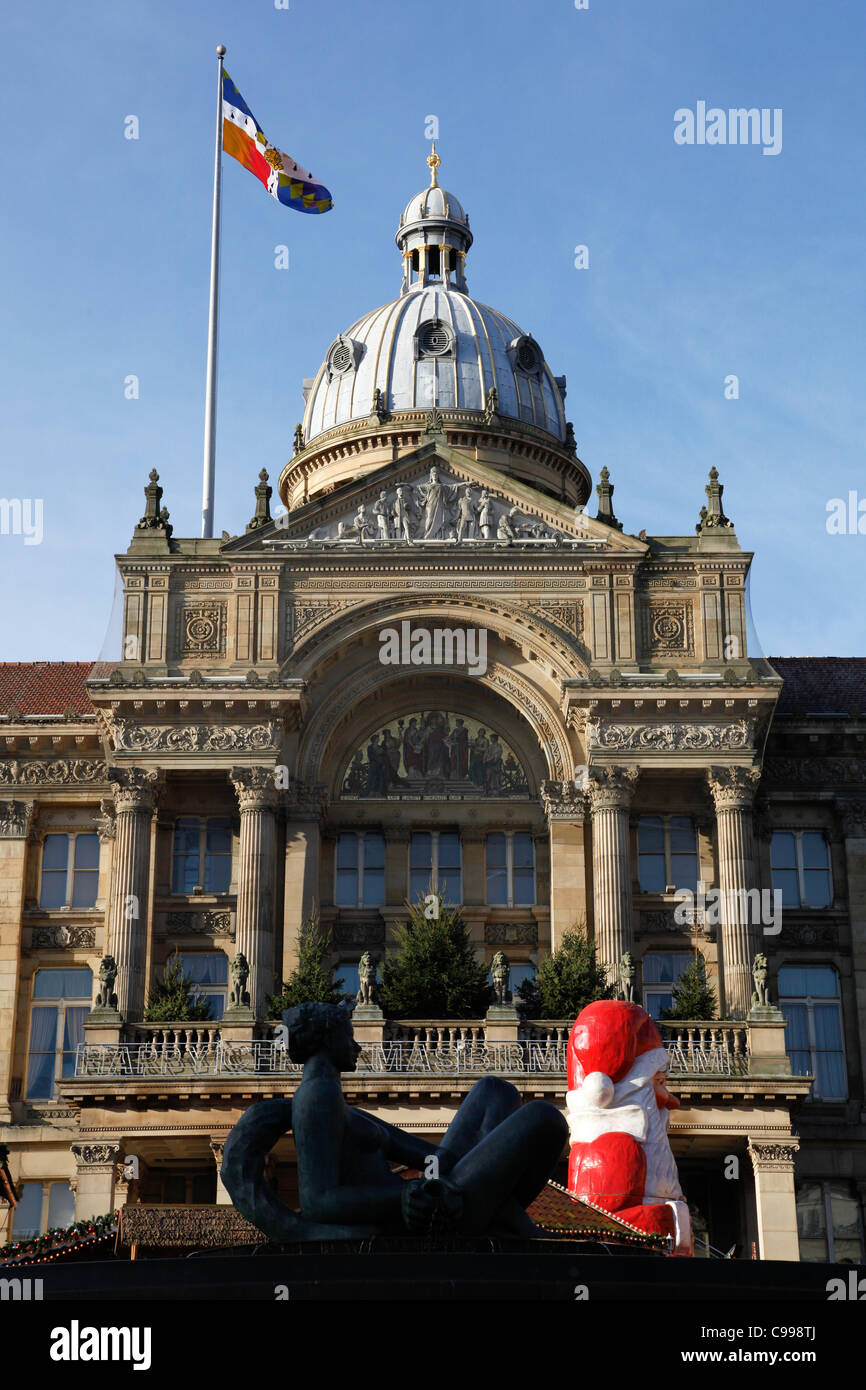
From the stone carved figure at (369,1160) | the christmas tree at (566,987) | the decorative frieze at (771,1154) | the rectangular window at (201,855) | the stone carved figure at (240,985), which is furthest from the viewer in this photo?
the rectangular window at (201,855)

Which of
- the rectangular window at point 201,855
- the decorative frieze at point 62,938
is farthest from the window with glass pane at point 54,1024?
the rectangular window at point 201,855

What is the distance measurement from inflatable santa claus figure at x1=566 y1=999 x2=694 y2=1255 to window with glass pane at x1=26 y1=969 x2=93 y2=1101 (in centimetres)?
2057

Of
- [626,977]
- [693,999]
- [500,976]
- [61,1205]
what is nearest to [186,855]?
[61,1205]

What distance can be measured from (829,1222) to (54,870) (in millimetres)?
19854

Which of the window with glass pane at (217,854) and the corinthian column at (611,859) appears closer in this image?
the corinthian column at (611,859)

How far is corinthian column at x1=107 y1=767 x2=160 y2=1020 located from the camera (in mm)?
40656

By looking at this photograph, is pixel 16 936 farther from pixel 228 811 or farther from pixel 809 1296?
pixel 809 1296

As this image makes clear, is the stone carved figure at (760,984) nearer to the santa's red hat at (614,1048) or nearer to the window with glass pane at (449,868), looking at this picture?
the window with glass pane at (449,868)

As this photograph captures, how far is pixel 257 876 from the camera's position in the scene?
41750 millimetres

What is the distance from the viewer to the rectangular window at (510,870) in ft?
148

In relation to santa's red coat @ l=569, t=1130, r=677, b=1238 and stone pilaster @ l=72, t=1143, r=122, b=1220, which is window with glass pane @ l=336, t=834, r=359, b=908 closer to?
stone pilaster @ l=72, t=1143, r=122, b=1220

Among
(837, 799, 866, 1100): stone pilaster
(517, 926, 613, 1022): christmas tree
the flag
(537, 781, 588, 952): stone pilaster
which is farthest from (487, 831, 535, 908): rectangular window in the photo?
the flag

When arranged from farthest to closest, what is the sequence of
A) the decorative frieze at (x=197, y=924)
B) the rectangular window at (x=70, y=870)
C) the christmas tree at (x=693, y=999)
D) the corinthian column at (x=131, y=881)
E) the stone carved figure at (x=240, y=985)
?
the rectangular window at (x=70, y=870) < the decorative frieze at (x=197, y=924) < the corinthian column at (x=131, y=881) < the christmas tree at (x=693, y=999) < the stone carved figure at (x=240, y=985)

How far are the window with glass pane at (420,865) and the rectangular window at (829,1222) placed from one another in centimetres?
1079
